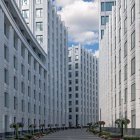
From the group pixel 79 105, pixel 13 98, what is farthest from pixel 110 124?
pixel 79 105

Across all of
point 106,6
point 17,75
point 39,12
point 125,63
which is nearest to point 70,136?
point 17,75

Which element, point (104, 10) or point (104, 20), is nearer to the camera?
point (104, 10)

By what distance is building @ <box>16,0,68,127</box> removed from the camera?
11644 centimetres

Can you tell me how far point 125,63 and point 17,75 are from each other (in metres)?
19.8

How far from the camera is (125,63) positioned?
204 feet

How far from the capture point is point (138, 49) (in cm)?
5031

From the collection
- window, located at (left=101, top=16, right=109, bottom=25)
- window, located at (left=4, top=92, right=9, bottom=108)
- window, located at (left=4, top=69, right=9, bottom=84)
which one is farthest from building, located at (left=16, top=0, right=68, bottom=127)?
window, located at (left=4, top=92, right=9, bottom=108)

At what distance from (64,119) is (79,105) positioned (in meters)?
41.9

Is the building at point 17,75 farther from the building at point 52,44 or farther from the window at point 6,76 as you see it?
the building at point 52,44

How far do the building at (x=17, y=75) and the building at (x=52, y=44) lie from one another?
15.1 m

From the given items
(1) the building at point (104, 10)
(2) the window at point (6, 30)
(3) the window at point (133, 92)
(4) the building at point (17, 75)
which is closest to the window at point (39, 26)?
(4) the building at point (17, 75)

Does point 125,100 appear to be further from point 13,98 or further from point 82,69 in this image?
point 82,69

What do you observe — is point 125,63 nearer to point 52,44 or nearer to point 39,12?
point 39,12

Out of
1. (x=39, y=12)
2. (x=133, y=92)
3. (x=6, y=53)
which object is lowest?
(x=133, y=92)
